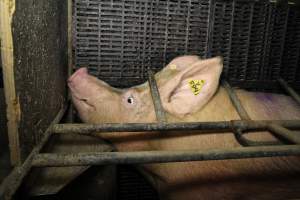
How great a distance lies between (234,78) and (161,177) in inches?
41.3

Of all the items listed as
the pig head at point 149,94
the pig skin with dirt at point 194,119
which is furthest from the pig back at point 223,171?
the pig head at point 149,94

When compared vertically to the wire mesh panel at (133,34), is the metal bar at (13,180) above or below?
below

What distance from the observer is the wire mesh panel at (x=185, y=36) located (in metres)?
2.03

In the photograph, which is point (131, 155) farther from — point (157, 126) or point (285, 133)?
point (285, 133)

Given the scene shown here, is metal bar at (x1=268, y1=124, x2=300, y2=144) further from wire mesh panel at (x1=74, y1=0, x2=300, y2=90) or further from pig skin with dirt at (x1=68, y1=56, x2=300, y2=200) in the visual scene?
wire mesh panel at (x1=74, y1=0, x2=300, y2=90)

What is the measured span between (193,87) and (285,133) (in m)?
0.62

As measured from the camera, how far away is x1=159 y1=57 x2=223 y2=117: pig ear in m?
1.69

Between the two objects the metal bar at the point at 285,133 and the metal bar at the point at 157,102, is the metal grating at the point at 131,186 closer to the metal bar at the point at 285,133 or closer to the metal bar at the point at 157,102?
the metal bar at the point at 157,102

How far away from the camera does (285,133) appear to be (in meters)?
1.26

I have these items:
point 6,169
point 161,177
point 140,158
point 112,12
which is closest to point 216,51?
point 112,12

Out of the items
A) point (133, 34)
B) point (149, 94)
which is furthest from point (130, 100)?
point (133, 34)

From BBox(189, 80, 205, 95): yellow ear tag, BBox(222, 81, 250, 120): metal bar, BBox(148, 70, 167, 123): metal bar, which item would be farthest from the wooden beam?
BBox(222, 81, 250, 120): metal bar

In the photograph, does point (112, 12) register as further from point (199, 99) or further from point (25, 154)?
point (25, 154)

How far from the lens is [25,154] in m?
1.10
